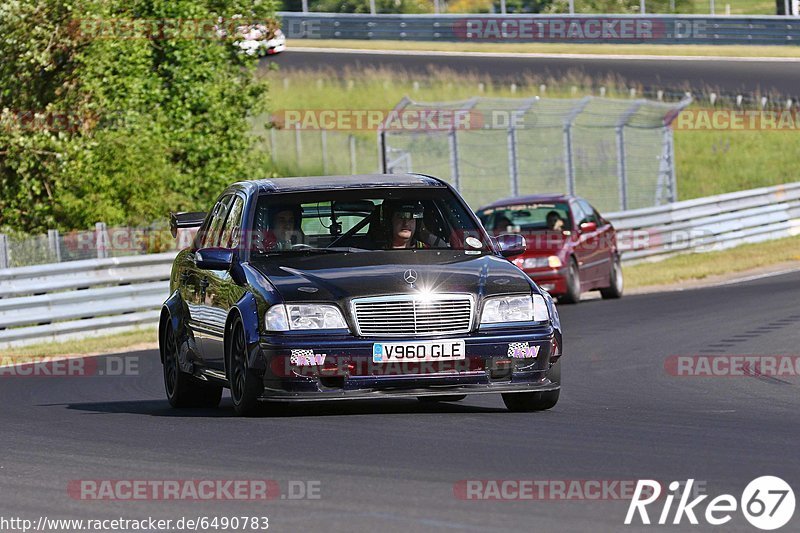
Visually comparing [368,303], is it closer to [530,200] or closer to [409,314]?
[409,314]

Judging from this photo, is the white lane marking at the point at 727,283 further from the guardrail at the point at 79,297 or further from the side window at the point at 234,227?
the side window at the point at 234,227

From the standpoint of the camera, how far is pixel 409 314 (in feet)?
34.7

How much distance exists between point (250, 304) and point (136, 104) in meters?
18.8

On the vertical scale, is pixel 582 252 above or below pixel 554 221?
below

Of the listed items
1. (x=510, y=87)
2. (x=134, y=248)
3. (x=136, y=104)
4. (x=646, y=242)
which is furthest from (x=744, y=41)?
(x=134, y=248)

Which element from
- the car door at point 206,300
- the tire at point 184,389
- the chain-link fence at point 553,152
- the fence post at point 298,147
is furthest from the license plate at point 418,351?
the fence post at point 298,147

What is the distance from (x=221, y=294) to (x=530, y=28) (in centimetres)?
4825

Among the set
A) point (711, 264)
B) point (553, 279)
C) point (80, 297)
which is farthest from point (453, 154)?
point (80, 297)

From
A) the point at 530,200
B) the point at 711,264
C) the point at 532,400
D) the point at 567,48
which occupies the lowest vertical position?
the point at 711,264

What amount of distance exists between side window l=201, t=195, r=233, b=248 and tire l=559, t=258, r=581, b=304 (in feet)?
38.6

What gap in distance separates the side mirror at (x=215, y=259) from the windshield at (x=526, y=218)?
44.4 feet

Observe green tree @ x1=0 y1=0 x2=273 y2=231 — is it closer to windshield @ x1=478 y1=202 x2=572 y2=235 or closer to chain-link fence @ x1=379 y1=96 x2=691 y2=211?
chain-link fence @ x1=379 y1=96 x2=691 y2=211

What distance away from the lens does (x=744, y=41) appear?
55.1 metres

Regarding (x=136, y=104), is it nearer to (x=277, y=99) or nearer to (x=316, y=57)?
(x=277, y=99)
